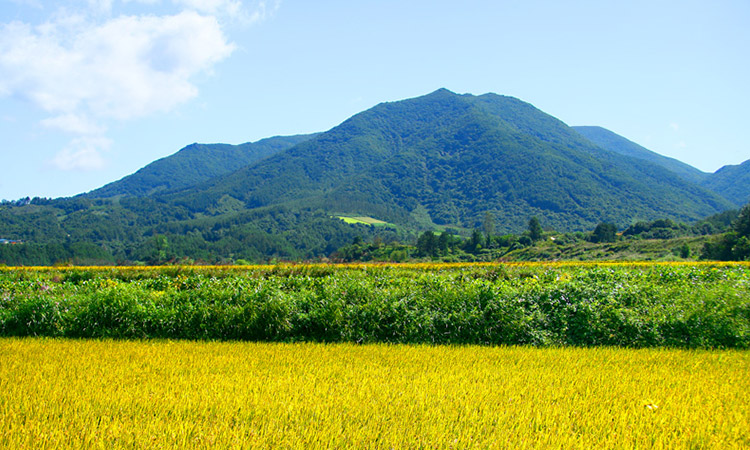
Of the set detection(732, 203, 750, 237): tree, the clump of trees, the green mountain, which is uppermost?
the green mountain

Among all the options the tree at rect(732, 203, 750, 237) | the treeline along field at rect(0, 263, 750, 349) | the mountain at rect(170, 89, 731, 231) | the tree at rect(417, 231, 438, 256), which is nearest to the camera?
the treeline along field at rect(0, 263, 750, 349)

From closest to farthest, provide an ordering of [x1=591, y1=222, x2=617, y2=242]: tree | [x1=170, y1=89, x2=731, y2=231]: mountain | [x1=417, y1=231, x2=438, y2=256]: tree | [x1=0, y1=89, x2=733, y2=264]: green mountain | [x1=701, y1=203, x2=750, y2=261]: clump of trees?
[x1=701, y1=203, x2=750, y2=261]: clump of trees
[x1=417, y1=231, x2=438, y2=256]: tree
[x1=591, y1=222, x2=617, y2=242]: tree
[x1=0, y1=89, x2=733, y2=264]: green mountain
[x1=170, y1=89, x2=731, y2=231]: mountain

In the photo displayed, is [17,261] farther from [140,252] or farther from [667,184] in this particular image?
[667,184]

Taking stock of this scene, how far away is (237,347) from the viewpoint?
7504mm

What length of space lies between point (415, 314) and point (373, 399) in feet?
12.8

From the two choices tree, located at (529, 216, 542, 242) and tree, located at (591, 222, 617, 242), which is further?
tree, located at (529, 216, 542, 242)

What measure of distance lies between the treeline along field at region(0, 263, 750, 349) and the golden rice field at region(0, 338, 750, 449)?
91cm

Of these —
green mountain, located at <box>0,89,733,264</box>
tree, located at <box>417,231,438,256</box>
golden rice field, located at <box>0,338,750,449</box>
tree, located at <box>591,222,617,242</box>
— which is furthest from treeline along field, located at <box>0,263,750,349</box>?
green mountain, located at <box>0,89,733,264</box>

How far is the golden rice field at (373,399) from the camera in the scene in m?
3.65

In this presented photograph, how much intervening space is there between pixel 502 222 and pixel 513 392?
139109 mm

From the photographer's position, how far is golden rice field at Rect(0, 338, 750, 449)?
144 inches

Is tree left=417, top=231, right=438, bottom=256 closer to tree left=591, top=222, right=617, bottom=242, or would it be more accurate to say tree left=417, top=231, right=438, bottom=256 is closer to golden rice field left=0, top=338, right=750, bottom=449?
tree left=591, top=222, right=617, bottom=242

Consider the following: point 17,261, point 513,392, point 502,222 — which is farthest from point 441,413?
point 502,222

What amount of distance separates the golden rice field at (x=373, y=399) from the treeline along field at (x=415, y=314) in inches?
35.9
